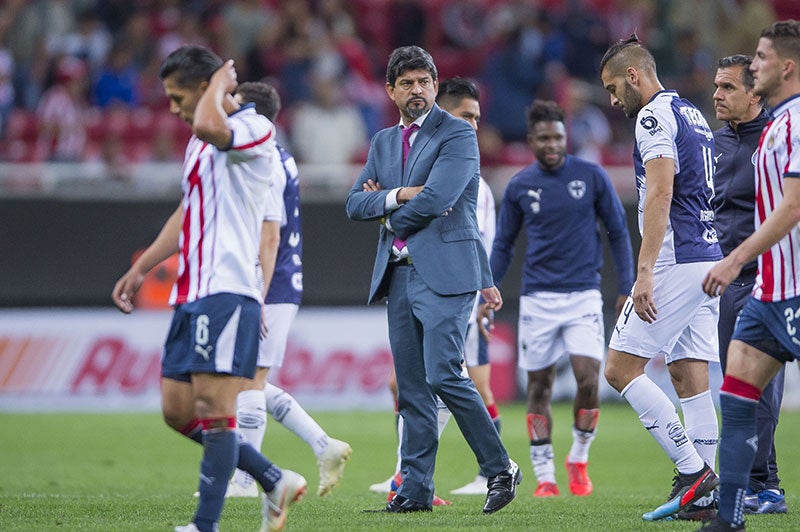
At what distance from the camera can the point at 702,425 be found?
7016 mm

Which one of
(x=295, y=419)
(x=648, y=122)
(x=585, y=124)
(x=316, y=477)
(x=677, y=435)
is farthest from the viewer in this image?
(x=585, y=124)

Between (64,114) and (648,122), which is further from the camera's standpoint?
(64,114)

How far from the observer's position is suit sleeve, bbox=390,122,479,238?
6.54m

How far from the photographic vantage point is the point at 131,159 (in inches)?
622

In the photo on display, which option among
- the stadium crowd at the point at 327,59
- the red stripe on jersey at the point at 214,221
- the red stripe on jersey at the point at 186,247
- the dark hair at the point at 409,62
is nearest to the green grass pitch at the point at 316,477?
the red stripe on jersey at the point at 186,247

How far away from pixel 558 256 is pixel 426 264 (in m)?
2.69

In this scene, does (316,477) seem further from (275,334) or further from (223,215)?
(223,215)

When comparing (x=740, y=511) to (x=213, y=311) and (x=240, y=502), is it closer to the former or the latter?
(x=213, y=311)

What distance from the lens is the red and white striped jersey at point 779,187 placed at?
545cm

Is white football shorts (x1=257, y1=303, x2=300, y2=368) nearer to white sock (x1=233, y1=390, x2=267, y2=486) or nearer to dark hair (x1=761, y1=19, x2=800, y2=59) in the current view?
white sock (x1=233, y1=390, x2=267, y2=486)

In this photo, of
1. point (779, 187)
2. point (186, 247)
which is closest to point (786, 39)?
point (779, 187)

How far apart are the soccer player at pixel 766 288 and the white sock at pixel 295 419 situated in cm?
279

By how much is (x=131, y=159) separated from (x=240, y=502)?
30.0 feet

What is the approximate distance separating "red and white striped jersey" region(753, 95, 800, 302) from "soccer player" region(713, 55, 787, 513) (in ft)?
5.51
